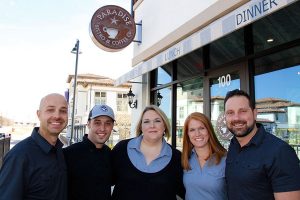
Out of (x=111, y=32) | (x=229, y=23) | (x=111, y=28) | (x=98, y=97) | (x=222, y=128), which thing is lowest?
(x=222, y=128)

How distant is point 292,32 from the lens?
4.48 meters

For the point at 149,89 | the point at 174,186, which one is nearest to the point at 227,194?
the point at 174,186

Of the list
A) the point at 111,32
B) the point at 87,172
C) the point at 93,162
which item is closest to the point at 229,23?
the point at 93,162

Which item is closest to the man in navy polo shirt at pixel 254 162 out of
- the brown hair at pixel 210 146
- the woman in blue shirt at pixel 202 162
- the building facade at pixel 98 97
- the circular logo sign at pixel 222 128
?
the woman in blue shirt at pixel 202 162

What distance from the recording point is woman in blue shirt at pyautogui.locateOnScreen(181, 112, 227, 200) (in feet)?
8.77

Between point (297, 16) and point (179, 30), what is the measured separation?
2.75 m

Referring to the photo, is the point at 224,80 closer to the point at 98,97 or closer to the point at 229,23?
the point at 229,23

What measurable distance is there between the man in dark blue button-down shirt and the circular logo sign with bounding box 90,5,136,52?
5.66 meters

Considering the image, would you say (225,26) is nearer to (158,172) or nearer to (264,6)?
(264,6)

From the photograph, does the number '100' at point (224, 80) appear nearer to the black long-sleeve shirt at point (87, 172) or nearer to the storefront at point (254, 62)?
the storefront at point (254, 62)

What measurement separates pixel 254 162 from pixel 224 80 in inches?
144

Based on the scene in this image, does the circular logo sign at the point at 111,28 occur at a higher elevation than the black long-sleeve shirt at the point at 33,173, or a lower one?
higher

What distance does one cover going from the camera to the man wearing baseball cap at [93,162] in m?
2.74

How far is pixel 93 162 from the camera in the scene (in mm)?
2877
